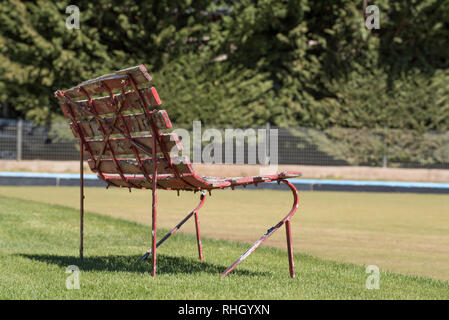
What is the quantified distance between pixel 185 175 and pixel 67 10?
895 inches

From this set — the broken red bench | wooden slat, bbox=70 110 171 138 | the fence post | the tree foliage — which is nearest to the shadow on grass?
the broken red bench

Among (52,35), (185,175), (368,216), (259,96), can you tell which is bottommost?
(368,216)

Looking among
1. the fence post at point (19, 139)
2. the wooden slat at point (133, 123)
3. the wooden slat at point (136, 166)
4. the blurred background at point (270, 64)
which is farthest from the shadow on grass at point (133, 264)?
the blurred background at point (270, 64)

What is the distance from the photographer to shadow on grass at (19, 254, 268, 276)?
5590 millimetres

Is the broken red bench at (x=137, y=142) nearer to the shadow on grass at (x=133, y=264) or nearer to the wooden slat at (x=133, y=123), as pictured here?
the wooden slat at (x=133, y=123)

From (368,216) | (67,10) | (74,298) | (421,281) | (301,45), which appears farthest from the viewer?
(301,45)

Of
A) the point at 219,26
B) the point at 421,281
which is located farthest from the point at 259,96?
the point at 421,281

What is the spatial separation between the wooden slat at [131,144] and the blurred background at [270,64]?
19.3m

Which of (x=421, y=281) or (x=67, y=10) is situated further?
(x=67, y=10)

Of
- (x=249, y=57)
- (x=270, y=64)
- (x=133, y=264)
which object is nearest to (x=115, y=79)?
(x=133, y=264)

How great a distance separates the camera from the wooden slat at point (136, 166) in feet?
16.0

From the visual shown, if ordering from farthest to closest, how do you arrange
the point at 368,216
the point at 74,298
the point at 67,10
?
the point at 67,10 < the point at 368,216 < the point at 74,298

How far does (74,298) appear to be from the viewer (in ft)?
14.2
